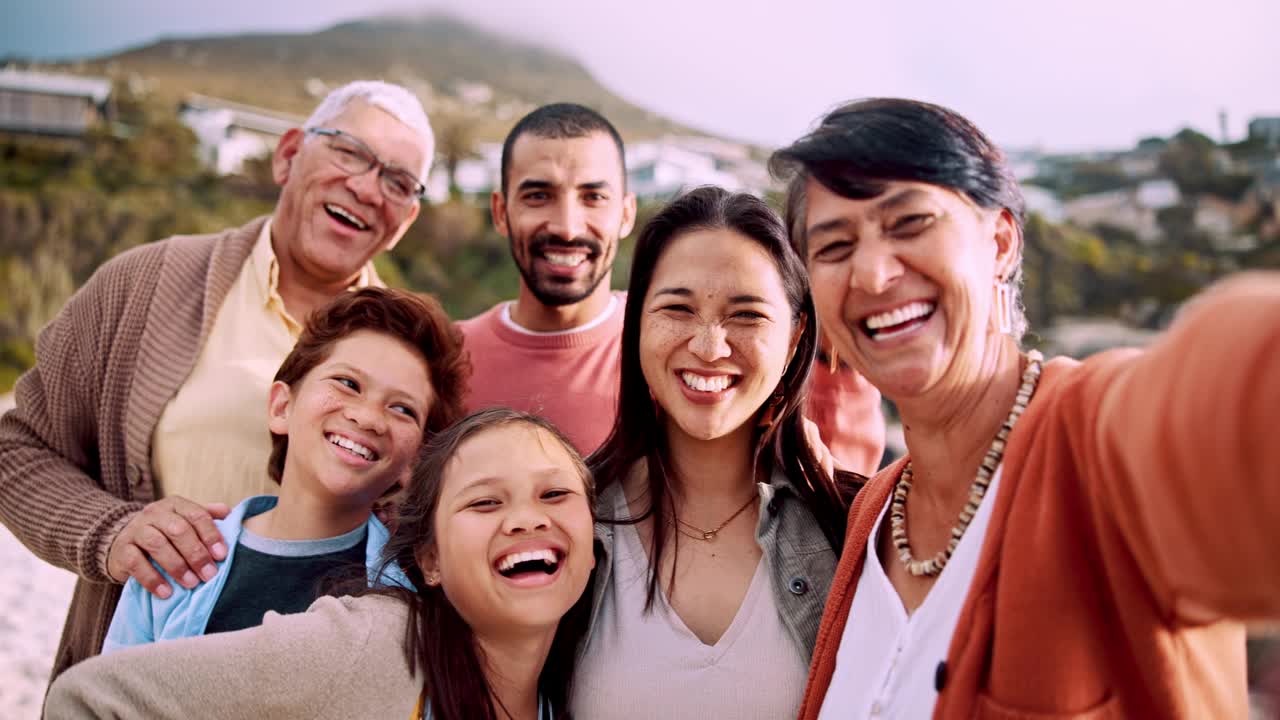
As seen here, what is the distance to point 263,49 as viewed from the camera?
10731 cm

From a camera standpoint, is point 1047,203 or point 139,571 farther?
point 1047,203

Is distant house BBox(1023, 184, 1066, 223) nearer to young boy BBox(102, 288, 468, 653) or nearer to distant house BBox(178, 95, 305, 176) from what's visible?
distant house BBox(178, 95, 305, 176)

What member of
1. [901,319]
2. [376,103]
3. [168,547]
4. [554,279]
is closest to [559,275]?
[554,279]

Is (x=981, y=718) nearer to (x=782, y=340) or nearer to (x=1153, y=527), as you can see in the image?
(x=1153, y=527)

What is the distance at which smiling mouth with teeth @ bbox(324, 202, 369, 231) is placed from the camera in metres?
3.85

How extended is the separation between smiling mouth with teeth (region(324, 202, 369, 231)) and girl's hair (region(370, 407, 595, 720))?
1.45m

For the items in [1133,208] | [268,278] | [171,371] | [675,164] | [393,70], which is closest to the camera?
[171,371]

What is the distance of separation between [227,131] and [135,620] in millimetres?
64471

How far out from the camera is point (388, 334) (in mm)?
3072

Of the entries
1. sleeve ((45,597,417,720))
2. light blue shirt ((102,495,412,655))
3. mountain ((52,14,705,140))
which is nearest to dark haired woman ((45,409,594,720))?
sleeve ((45,597,417,720))

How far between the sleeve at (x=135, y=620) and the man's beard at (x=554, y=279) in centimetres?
197

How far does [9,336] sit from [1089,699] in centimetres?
3594

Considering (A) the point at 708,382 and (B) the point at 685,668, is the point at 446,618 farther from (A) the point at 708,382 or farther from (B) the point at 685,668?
(A) the point at 708,382

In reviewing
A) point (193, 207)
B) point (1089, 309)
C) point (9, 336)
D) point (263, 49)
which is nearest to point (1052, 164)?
point (1089, 309)
